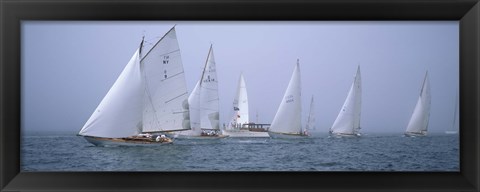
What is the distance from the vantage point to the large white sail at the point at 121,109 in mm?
5293

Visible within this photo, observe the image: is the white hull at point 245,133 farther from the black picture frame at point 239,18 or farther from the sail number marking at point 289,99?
the black picture frame at point 239,18

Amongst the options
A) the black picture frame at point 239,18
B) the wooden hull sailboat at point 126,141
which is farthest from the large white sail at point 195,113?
the black picture frame at point 239,18

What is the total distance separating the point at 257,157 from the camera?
5.41 meters

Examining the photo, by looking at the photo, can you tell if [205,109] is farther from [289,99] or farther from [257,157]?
[257,157]

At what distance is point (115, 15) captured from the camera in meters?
3.59

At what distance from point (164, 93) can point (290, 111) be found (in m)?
1.56

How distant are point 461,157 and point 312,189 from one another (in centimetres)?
96

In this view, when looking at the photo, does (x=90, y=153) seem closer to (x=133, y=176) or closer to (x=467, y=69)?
(x=133, y=176)

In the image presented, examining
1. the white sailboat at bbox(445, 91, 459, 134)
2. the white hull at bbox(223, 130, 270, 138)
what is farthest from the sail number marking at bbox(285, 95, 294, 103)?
the white sailboat at bbox(445, 91, 459, 134)

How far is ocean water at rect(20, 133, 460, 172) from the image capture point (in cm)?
417

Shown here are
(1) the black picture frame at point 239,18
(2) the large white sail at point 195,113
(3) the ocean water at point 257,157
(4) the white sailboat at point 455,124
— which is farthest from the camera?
(2) the large white sail at point 195,113

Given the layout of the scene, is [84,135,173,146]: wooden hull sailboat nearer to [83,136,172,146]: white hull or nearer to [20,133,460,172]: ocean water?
[83,136,172,146]: white hull

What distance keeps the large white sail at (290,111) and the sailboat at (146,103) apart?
3.59 ft

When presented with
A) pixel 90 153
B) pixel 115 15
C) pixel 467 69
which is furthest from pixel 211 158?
pixel 467 69
